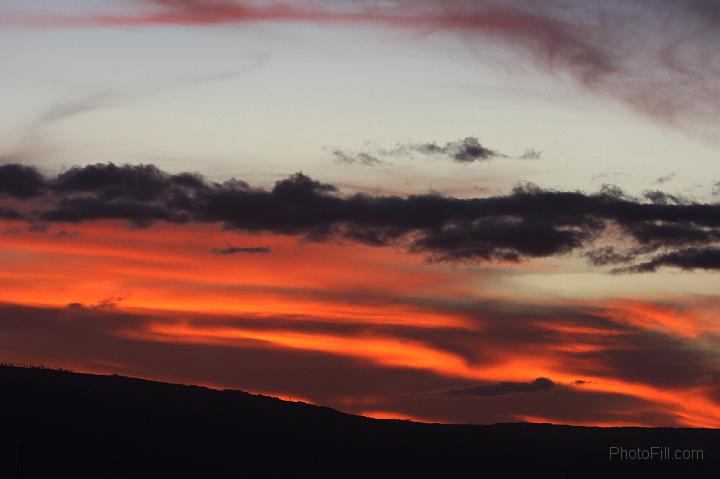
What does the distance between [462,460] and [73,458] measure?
3234 cm

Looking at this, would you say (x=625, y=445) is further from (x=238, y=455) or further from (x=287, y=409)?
(x=238, y=455)

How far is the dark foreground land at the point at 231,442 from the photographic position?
72750mm

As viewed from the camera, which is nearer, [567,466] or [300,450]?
[300,450]

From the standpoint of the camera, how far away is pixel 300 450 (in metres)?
83.8

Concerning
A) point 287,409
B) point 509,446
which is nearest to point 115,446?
point 287,409

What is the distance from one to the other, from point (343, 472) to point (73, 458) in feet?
64.4

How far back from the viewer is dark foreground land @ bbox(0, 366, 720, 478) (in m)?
72.8

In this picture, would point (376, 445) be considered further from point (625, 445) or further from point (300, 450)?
point (625, 445)

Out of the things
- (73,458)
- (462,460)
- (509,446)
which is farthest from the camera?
(509,446)

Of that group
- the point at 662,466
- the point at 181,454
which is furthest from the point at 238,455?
the point at 662,466

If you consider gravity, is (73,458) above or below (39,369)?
below

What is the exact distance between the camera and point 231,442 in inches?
3248

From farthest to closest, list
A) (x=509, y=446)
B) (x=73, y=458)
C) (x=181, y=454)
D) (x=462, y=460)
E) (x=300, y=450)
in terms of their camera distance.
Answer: (x=509, y=446) < (x=462, y=460) < (x=300, y=450) < (x=181, y=454) < (x=73, y=458)

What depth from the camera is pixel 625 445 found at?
354 ft
